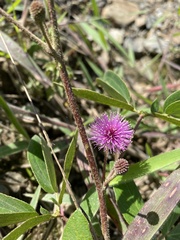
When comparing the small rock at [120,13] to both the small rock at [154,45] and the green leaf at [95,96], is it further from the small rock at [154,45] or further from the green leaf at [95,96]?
the green leaf at [95,96]

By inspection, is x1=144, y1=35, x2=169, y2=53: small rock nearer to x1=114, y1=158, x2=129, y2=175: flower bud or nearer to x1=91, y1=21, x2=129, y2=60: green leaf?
x1=91, y1=21, x2=129, y2=60: green leaf

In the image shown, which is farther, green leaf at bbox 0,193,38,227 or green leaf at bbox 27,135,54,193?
green leaf at bbox 27,135,54,193

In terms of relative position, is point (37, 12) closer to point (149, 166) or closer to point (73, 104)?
point (73, 104)

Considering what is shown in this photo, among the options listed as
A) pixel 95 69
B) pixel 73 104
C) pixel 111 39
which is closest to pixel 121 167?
pixel 73 104

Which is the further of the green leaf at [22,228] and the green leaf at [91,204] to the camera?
the green leaf at [91,204]

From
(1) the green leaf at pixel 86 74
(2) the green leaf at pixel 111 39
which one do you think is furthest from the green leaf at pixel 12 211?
(2) the green leaf at pixel 111 39

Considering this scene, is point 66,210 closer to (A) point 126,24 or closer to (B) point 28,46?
(B) point 28,46

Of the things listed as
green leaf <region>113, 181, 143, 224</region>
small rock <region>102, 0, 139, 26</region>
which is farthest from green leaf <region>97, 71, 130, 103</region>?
small rock <region>102, 0, 139, 26</region>
